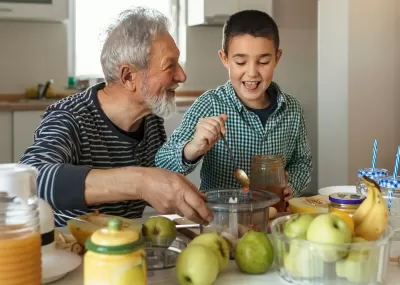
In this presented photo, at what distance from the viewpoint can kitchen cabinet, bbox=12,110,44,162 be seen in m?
3.67

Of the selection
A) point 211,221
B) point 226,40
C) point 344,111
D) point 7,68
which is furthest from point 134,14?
point 7,68

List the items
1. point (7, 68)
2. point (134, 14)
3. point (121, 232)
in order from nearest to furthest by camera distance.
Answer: point (121, 232) → point (134, 14) → point (7, 68)

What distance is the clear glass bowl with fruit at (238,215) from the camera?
4.20ft

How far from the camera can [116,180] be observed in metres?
1.31

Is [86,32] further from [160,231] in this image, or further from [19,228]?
[19,228]

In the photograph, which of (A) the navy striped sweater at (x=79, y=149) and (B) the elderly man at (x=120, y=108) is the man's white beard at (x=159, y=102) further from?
(A) the navy striped sweater at (x=79, y=149)

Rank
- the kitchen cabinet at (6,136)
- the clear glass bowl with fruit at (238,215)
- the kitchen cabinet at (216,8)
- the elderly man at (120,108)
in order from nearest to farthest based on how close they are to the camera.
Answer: the clear glass bowl with fruit at (238,215)
the elderly man at (120,108)
the kitchen cabinet at (6,136)
the kitchen cabinet at (216,8)

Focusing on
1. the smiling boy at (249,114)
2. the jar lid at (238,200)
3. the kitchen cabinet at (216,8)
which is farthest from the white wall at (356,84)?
the jar lid at (238,200)

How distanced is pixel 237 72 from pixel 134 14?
40 centimetres

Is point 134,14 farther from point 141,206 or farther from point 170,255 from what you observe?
point 170,255

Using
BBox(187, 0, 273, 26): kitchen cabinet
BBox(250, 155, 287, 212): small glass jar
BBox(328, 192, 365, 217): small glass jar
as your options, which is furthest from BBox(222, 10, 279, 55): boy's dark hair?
BBox(187, 0, 273, 26): kitchen cabinet

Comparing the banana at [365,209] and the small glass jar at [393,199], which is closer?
the banana at [365,209]

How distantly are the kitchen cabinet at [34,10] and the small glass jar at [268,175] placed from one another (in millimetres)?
2753

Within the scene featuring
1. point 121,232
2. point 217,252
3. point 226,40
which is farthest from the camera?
point 226,40
